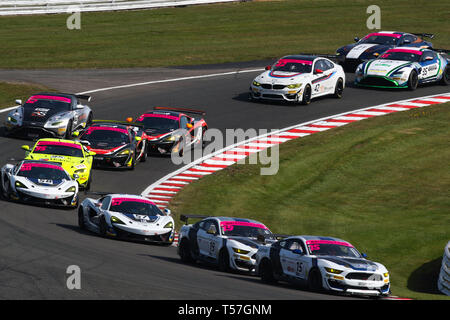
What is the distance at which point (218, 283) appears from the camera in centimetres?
1684

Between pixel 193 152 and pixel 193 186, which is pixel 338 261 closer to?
pixel 193 186

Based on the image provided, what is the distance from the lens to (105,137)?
3084cm

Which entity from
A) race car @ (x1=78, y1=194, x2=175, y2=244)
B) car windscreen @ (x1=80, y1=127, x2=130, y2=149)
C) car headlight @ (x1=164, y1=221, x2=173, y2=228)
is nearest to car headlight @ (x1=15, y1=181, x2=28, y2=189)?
race car @ (x1=78, y1=194, x2=175, y2=244)

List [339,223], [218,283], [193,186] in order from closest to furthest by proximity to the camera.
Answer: [218,283] → [339,223] → [193,186]

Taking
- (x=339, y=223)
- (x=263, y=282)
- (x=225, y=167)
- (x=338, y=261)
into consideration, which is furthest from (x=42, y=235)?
(x=225, y=167)

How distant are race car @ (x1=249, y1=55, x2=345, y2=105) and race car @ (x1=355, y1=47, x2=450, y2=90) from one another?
1.96 meters

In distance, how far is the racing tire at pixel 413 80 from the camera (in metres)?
40.1

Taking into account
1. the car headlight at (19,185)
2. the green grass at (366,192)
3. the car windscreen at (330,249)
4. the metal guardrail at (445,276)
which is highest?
the car windscreen at (330,249)

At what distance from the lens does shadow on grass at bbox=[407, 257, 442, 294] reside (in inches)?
774

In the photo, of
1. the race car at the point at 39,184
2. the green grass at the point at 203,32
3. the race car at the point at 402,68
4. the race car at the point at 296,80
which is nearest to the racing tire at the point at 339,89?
the race car at the point at 296,80

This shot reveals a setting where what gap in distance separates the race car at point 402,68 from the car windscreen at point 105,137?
45.7 feet

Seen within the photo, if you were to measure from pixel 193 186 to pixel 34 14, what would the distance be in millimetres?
34532

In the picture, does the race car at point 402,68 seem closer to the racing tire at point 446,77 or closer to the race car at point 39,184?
the racing tire at point 446,77

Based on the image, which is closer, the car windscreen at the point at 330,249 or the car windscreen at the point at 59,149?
the car windscreen at the point at 330,249
